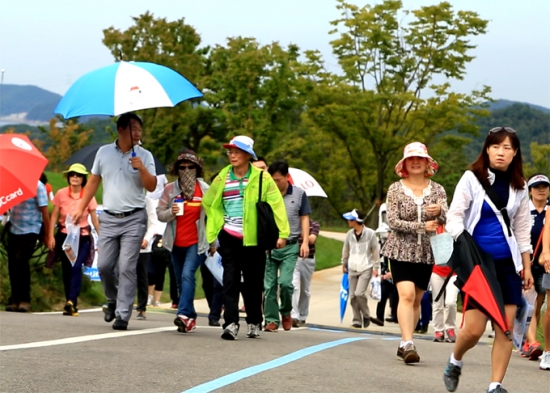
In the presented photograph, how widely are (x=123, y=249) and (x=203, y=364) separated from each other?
2947 mm

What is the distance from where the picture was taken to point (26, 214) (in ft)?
44.6

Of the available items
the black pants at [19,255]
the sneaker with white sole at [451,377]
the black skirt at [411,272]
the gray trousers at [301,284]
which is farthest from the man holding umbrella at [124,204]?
the gray trousers at [301,284]

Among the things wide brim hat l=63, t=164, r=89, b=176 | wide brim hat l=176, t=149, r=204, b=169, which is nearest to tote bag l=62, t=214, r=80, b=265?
wide brim hat l=63, t=164, r=89, b=176

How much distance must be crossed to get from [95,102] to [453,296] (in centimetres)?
709

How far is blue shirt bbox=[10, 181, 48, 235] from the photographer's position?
13.6 meters

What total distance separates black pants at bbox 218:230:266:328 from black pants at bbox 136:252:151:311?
3.99m

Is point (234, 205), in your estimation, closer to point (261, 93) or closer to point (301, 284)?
point (301, 284)

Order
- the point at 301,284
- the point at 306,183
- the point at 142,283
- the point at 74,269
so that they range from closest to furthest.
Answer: the point at 74,269, the point at 142,283, the point at 301,284, the point at 306,183

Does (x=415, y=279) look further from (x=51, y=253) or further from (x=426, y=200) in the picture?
(x=51, y=253)

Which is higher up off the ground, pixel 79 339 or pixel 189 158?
pixel 189 158

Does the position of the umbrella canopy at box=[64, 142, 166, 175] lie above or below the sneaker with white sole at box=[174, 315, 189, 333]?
above

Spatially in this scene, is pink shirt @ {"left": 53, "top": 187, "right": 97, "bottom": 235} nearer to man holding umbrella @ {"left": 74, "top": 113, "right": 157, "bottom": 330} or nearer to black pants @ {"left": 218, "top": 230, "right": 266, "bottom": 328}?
man holding umbrella @ {"left": 74, "top": 113, "right": 157, "bottom": 330}

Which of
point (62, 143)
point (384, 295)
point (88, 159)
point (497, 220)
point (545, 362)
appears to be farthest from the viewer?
point (62, 143)

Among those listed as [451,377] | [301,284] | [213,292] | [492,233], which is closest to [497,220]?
[492,233]
